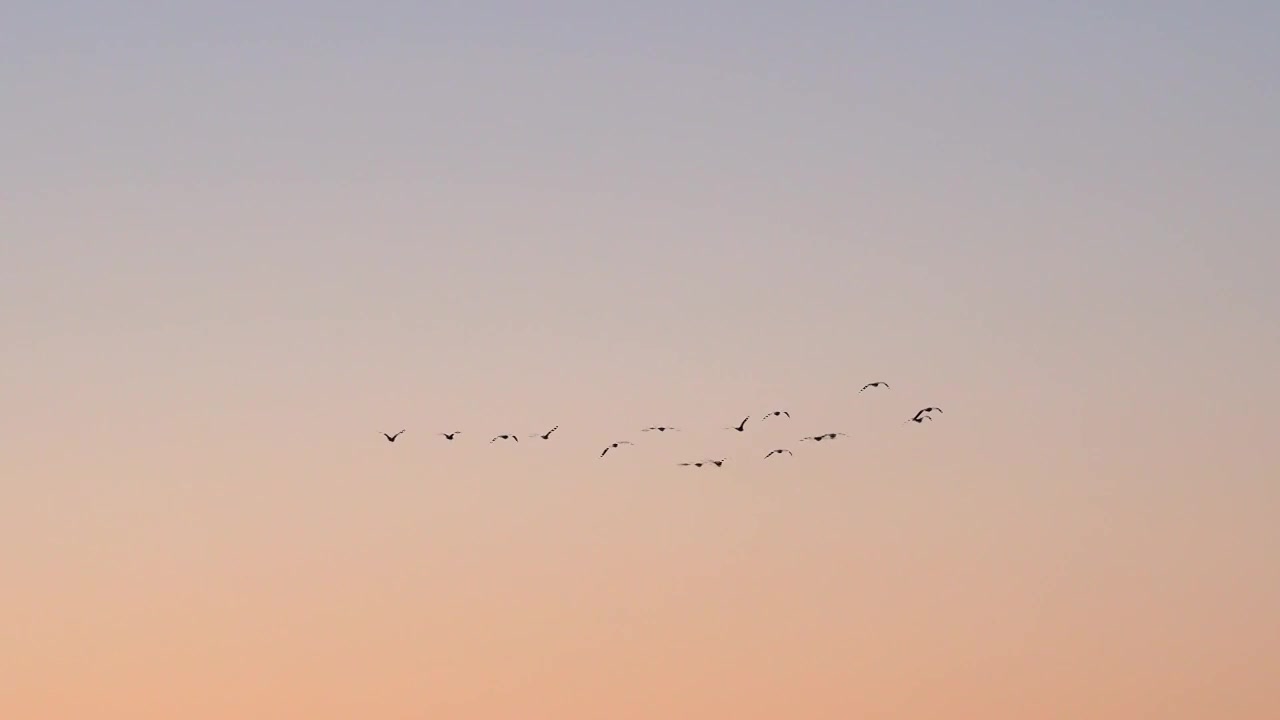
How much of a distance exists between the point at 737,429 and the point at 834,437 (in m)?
18.3

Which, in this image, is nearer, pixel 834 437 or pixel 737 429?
pixel 737 429

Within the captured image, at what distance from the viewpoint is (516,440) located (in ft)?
529

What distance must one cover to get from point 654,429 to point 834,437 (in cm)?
1375

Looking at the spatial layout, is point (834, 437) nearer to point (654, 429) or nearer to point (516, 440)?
point (654, 429)

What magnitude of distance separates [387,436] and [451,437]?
642 cm

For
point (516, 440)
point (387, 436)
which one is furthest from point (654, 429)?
point (387, 436)

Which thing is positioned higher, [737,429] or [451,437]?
[451,437]

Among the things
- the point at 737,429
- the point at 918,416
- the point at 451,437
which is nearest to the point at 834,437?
the point at 918,416

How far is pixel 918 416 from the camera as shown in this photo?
153 metres

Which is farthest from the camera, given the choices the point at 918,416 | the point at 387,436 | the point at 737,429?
the point at 387,436

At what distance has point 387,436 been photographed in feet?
543

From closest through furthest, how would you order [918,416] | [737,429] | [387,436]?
[737,429] → [918,416] → [387,436]

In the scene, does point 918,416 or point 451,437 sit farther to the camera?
point 451,437

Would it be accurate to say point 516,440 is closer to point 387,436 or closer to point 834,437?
point 387,436
